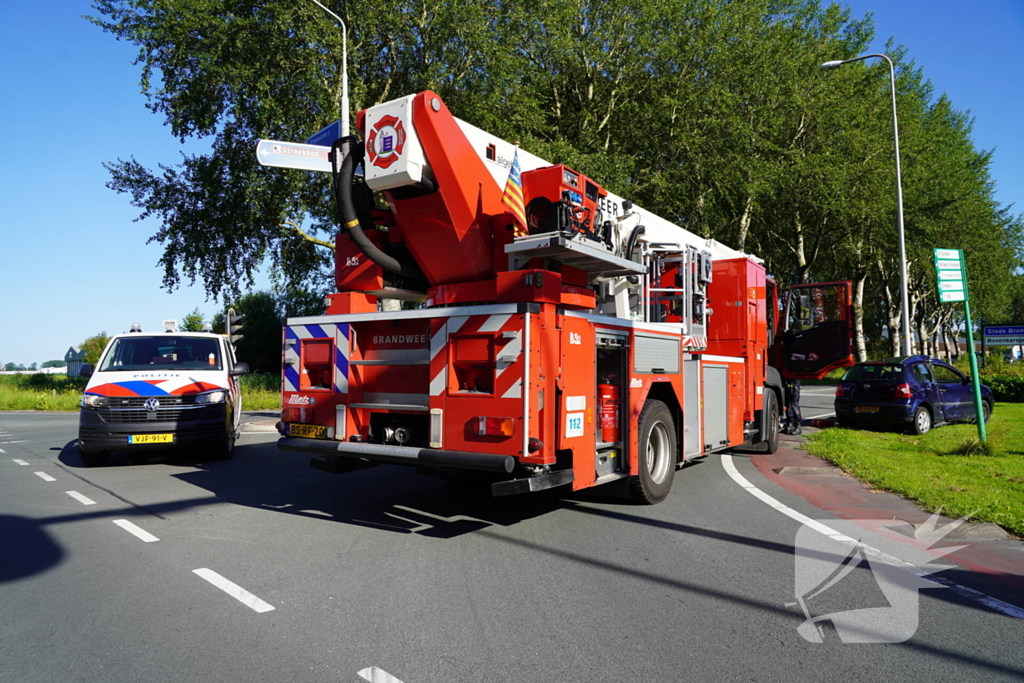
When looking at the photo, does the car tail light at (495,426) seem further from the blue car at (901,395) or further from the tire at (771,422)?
the blue car at (901,395)

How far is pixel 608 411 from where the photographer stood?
20.8ft

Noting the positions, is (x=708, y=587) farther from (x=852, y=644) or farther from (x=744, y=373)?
(x=744, y=373)

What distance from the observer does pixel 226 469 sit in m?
9.55

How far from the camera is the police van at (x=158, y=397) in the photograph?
938 cm

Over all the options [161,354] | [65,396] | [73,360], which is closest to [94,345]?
[73,360]

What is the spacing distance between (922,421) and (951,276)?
3748 millimetres

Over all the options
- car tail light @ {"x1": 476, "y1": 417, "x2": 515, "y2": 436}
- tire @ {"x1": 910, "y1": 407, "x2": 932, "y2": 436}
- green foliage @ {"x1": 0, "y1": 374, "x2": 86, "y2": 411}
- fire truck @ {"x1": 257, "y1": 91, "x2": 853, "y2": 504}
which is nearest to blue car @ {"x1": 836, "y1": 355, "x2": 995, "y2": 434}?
tire @ {"x1": 910, "y1": 407, "x2": 932, "y2": 436}

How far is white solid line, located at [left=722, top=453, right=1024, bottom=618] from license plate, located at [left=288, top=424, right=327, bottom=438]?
14.7 ft

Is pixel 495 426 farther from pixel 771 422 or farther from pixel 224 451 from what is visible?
pixel 771 422

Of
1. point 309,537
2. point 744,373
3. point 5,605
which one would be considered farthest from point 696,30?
point 5,605

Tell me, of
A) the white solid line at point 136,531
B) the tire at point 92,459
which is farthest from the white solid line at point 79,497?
the tire at point 92,459

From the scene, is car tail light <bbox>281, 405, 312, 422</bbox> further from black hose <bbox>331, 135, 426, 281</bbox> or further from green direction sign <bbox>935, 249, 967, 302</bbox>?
green direction sign <bbox>935, 249, 967, 302</bbox>

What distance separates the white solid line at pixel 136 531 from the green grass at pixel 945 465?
23.8ft

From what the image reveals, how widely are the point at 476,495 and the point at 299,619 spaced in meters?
3.61
